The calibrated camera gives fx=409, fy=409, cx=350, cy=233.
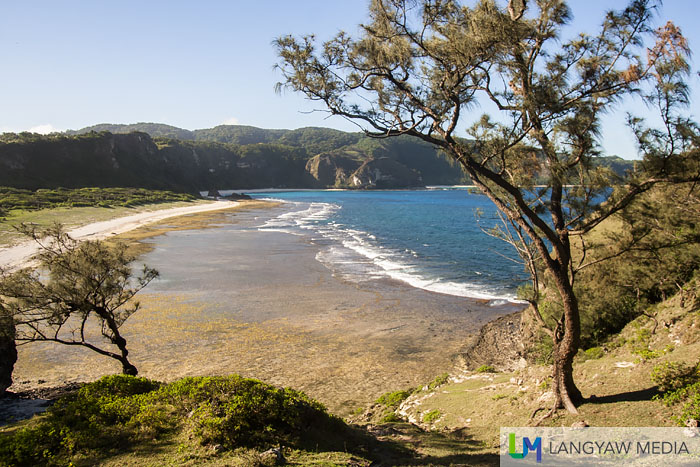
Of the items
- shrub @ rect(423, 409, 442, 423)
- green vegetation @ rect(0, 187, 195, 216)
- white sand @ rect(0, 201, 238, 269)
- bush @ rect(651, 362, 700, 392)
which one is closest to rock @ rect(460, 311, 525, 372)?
shrub @ rect(423, 409, 442, 423)

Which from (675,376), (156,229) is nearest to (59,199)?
(156,229)

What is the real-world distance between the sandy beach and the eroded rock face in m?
2.56

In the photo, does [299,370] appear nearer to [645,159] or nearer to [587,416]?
[587,416]

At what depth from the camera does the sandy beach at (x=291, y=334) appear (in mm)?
12672

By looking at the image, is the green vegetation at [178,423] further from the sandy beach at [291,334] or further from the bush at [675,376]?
the bush at [675,376]

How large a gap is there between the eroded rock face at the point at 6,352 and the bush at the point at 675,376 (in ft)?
40.6

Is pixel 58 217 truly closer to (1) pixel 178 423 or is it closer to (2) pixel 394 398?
(2) pixel 394 398

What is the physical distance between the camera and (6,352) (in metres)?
9.40

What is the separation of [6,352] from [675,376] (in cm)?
1326

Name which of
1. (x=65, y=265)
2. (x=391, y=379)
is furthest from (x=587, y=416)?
(x=65, y=265)

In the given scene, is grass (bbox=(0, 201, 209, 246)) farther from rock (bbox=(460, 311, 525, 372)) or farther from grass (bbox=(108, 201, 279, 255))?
rock (bbox=(460, 311, 525, 372))

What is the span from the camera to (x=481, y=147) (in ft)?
23.0

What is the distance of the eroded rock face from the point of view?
8914 millimetres

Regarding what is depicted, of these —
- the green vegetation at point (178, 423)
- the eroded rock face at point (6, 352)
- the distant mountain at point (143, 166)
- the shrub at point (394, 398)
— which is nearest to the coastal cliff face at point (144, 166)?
the distant mountain at point (143, 166)
